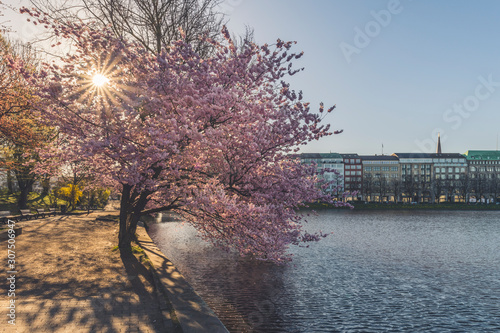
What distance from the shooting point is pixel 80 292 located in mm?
13328

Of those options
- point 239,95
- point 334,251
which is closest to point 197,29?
point 239,95

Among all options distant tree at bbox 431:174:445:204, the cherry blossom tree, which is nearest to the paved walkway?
the cherry blossom tree

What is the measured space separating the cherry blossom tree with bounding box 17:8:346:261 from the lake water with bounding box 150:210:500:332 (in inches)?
114

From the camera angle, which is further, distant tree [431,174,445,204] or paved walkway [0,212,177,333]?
distant tree [431,174,445,204]

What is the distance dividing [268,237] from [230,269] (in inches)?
371

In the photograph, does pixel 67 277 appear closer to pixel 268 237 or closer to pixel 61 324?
pixel 61 324

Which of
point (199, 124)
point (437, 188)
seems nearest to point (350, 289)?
point (199, 124)

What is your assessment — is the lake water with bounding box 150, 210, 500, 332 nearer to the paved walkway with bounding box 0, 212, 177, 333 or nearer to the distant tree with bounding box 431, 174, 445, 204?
the paved walkway with bounding box 0, 212, 177, 333

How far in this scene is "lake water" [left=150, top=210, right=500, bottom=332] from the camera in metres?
15.9

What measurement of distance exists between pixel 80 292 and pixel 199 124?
23.2 feet

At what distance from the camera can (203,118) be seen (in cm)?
1533

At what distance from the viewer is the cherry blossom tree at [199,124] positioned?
1474 centimetres

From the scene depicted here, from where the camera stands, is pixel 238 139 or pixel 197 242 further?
pixel 197 242

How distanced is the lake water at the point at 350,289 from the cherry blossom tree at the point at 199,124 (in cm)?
291
